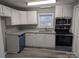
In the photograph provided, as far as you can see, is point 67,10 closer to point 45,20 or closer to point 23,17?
point 45,20

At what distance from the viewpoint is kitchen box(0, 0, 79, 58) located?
4.14 meters

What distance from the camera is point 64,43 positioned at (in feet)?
15.1

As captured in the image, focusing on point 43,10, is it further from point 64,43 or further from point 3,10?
point 3,10

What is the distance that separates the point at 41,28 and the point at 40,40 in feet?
2.91

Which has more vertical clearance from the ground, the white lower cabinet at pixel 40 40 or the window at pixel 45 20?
the window at pixel 45 20

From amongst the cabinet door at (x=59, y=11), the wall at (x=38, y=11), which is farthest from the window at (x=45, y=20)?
the cabinet door at (x=59, y=11)

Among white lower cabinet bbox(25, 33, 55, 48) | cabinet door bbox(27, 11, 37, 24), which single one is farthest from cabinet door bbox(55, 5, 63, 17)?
cabinet door bbox(27, 11, 37, 24)

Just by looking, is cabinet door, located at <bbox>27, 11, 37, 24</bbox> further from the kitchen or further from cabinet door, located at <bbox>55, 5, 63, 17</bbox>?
cabinet door, located at <bbox>55, 5, 63, 17</bbox>

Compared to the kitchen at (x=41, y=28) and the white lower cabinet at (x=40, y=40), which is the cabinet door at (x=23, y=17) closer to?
the kitchen at (x=41, y=28)

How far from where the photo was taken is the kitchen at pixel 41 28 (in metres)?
4.14

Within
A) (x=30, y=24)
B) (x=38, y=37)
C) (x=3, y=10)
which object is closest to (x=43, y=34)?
(x=38, y=37)

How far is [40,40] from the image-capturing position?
201 inches

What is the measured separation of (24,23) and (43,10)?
53.7 inches

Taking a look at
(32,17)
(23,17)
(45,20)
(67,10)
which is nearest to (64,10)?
(67,10)
